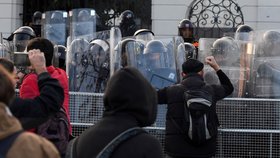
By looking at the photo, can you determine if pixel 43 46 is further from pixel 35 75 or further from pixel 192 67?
pixel 192 67

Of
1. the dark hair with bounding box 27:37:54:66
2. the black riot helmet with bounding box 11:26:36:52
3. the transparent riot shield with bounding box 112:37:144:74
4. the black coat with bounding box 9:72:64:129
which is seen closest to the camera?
the black coat with bounding box 9:72:64:129

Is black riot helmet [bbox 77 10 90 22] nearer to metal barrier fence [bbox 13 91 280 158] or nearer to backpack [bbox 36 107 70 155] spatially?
metal barrier fence [bbox 13 91 280 158]

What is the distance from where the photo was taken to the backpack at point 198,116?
599cm

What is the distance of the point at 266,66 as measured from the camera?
7223 millimetres

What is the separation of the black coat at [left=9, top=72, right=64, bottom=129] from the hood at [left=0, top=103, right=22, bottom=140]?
1.12 m

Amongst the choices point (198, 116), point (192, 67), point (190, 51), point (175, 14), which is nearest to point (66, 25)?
point (190, 51)

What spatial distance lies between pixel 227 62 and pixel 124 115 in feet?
14.3

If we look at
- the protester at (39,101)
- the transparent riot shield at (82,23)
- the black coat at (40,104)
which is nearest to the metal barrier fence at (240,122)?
the protester at (39,101)

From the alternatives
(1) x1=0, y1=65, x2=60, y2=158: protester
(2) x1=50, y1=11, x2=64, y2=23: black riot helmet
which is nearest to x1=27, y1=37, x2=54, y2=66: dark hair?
(1) x1=0, y1=65, x2=60, y2=158: protester

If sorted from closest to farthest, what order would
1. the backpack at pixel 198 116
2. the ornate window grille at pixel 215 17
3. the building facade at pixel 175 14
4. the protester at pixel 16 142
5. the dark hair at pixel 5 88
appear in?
the protester at pixel 16 142 → the dark hair at pixel 5 88 → the backpack at pixel 198 116 → the building facade at pixel 175 14 → the ornate window grille at pixel 215 17

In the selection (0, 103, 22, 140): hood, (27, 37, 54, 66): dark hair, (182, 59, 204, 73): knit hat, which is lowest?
(0, 103, 22, 140): hood

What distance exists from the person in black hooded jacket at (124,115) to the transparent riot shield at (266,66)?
4.08m

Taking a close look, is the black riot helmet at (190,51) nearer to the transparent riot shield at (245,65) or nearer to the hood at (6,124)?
the transparent riot shield at (245,65)

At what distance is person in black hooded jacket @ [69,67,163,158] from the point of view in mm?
3189
